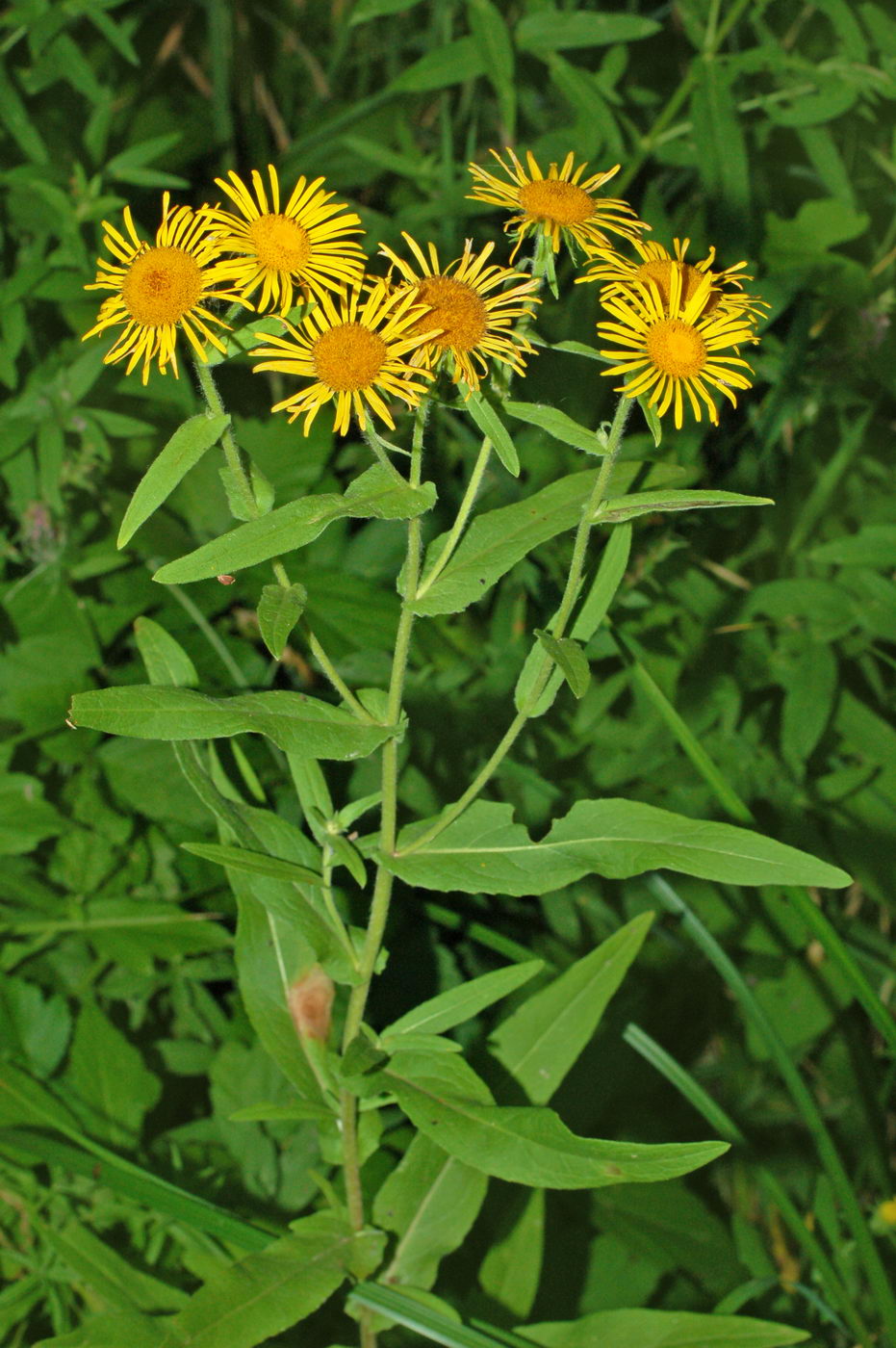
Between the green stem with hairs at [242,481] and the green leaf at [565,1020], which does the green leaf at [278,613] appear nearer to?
the green stem with hairs at [242,481]

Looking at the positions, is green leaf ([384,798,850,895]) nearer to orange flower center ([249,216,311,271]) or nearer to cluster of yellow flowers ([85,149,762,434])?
cluster of yellow flowers ([85,149,762,434])

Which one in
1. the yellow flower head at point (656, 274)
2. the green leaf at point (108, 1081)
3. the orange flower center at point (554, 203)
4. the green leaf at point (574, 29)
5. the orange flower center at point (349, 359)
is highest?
the green leaf at point (574, 29)

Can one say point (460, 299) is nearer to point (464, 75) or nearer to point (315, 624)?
point (315, 624)

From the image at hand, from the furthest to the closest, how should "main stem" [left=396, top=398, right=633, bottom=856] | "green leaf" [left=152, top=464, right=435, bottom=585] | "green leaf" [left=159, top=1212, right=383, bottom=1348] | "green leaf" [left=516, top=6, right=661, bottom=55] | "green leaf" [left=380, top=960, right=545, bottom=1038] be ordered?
Result: "green leaf" [left=516, top=6, right=661, bottom=55], "green leaf" [left=380, top=960, right=545, bottom=1038], "green leaf" [left=159, top=1212, right=383, bottom=1348], "main stem" [left=396, top=398, right=633, bottom=856], "green leaf" [left=152, top=464, right=435, bottom=585]

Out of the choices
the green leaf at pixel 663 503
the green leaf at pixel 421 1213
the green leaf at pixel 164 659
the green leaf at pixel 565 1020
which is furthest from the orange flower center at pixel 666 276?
the green leaf at pixel 421 1213

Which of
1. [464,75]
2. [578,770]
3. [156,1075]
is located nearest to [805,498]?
[578,770]

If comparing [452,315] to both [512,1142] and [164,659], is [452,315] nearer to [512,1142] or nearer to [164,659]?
[164,659]

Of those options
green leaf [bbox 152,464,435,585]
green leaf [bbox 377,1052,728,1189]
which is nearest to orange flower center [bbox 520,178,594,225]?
green leaf [bbox 152,464,435,585]
